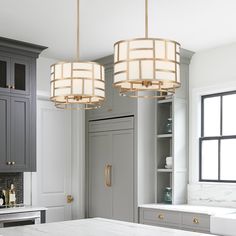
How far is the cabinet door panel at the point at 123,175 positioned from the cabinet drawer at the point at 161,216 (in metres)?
0.25

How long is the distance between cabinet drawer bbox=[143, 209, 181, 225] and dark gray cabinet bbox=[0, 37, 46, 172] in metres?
1.46

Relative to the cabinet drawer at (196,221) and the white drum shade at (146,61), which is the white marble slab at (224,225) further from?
the white drum shade at (146,61)

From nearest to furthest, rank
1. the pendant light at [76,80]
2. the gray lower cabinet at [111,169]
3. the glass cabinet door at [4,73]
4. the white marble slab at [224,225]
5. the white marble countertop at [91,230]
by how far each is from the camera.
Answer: the pendant light at [76,80], the white marble countertop at [91,230], the white marble slab at [224,225], the glass cabinet door at [4,73], the gray lower cabinet at [111,169]

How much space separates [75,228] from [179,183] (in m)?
2.52

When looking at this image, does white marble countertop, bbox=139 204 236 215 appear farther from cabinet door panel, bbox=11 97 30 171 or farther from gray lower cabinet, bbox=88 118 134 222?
cabinet door panel, bbox=11 97 30 171

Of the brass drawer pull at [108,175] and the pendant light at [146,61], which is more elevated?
the pendant light at [146,61]

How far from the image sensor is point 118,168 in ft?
17.6

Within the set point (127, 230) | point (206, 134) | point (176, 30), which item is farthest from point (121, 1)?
point (206, 134)

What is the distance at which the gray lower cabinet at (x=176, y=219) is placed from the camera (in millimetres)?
4312

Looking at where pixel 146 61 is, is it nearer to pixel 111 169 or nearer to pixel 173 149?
pixel 173 149

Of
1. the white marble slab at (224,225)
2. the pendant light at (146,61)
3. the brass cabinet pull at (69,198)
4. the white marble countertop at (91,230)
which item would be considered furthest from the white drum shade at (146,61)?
the brass cabinet pull at (69,198)

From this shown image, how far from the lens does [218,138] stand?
505 cm

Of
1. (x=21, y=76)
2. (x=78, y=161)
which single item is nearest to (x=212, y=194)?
(x=78, y=161)

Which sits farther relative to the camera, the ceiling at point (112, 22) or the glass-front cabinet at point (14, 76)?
the glass-front cabinet at point (14, 76)
